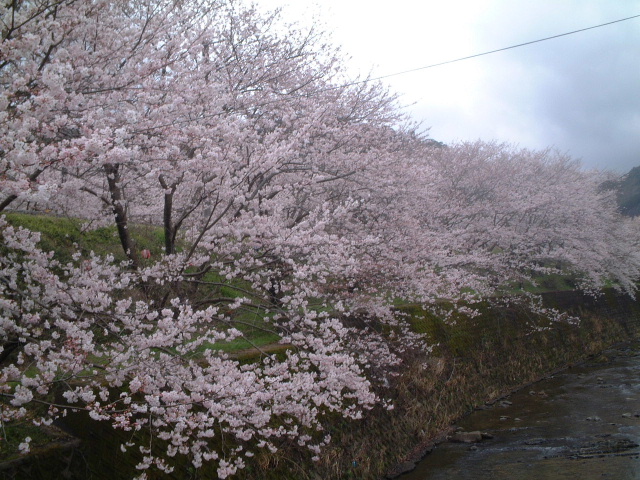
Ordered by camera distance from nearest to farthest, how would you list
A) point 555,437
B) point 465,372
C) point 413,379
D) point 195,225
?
1. point 195,225
2. point 555,437
3. point 413,379
4. point 465,372

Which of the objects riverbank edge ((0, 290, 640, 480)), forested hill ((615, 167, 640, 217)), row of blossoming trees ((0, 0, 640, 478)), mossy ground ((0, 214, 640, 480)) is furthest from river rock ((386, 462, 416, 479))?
forested hill ((615, 167, 640, 217))

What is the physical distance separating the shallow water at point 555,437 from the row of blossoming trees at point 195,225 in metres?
2.45

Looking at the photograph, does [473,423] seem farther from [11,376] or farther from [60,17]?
[60,17]

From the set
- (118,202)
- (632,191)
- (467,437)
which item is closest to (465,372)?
(467,437)

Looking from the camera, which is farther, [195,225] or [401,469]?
[401,469]

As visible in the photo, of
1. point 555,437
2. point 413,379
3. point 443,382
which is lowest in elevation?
point 555,437

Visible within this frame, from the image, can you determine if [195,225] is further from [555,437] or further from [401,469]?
[555,437]

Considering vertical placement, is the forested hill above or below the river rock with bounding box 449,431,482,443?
above

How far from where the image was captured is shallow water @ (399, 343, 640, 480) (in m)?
9.71

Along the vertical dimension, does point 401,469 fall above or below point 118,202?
below

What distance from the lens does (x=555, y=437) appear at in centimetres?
1180

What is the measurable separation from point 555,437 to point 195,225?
29.9ft

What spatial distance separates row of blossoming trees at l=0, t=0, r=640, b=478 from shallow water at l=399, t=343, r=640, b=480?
8.03 feet

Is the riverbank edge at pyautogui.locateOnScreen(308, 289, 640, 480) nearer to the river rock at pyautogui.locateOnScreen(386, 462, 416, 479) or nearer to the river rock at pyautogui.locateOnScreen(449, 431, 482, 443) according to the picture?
the river rock at pyautogui.locateOnScreen(386, 462, 416, 479)
